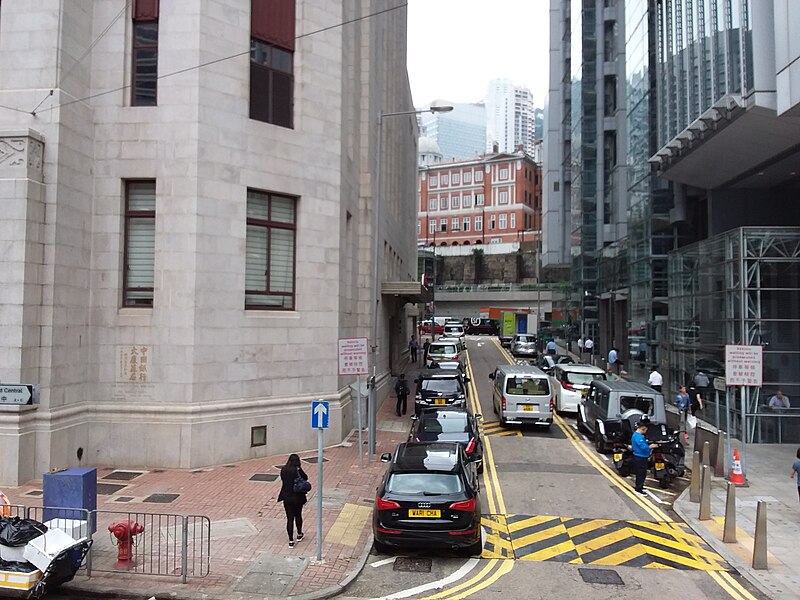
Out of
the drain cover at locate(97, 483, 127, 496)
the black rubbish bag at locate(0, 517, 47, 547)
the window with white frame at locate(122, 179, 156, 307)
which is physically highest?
the window with white frame at locate(122, 179, 156, 307)

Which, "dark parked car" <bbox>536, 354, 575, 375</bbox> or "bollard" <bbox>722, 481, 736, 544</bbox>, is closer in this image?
"bollard" <bbox>722, 481, 736, 544</bbox>

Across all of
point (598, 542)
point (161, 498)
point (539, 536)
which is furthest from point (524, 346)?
point (161, 498)

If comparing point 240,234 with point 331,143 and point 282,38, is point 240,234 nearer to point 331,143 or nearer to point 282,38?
point 331,143

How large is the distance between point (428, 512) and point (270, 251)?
9.70 m

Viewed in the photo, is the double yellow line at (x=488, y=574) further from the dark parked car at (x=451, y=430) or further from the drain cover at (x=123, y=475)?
the drain cover at (x=123, y=475)

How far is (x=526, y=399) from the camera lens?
2127 centimetres

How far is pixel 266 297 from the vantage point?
57.1 ft

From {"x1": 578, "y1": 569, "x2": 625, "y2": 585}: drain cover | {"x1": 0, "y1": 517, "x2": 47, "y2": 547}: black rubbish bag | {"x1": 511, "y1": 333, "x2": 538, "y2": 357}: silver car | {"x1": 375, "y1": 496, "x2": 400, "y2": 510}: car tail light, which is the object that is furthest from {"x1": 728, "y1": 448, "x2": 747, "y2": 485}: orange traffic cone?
{"x1": 511, "y1": 333, "x2": 538, "y2": 357}: silver car

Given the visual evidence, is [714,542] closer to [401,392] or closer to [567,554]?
[567,554]

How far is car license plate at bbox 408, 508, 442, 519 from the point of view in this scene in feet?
32.7

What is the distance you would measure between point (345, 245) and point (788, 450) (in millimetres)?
14720

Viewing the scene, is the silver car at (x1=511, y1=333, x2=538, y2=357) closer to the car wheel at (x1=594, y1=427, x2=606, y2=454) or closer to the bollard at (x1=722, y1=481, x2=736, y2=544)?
the car wheel at (x1=594, y1=427, x2=606, y2=454)

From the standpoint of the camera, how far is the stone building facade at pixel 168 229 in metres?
14.4

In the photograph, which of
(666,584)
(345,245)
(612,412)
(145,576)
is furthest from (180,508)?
(612,412)
